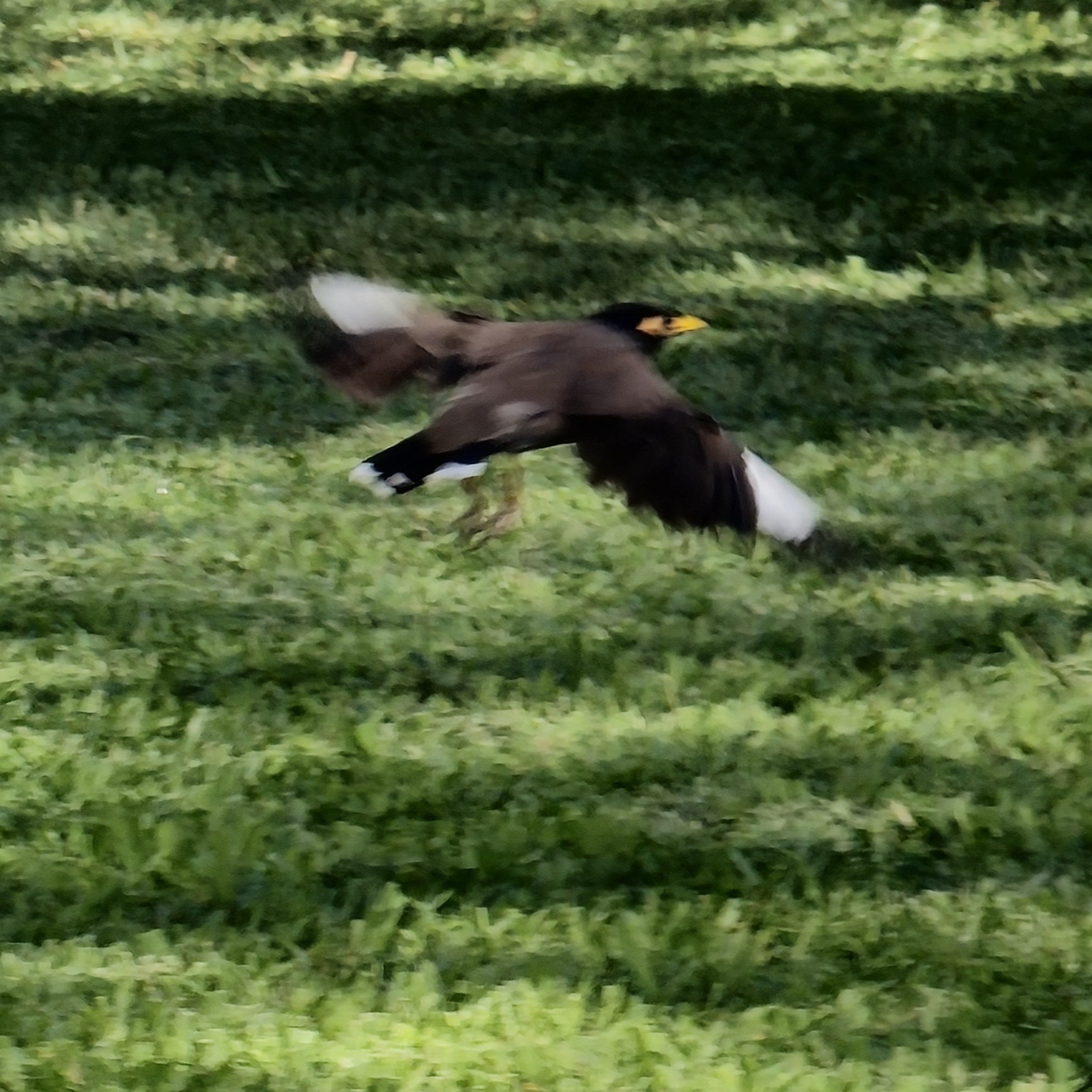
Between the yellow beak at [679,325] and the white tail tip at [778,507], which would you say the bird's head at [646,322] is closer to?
the yellow beak at [679,325]

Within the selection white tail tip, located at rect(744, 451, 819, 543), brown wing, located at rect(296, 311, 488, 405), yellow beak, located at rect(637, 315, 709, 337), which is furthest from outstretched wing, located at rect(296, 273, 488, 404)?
white tail tip, located at rect(744, 451, 819, 543)

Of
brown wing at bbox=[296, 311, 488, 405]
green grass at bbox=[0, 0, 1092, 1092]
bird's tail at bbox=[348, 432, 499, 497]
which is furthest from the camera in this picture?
brown wing at bbox=[296, 311, 488, 405]

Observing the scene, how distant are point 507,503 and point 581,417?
17.5 inches

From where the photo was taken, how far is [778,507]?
155 inches

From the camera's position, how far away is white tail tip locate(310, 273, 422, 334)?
4391mm

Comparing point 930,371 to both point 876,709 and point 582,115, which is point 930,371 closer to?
point 876,709

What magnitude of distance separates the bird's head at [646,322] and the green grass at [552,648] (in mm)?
366

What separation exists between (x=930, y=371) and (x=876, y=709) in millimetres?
1816

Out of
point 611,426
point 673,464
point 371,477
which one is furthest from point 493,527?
point 673,464

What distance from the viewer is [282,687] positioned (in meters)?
3.52

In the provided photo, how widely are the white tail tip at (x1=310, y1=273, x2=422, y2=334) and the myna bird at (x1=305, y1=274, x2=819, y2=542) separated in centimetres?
5

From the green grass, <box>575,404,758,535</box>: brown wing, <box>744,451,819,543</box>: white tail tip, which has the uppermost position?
<box>575,404,758,535</box>: brown wing

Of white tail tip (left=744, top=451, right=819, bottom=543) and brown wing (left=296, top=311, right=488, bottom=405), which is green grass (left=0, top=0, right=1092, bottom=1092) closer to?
white tail tip (left=744, top=451, right=819, bottom=543)

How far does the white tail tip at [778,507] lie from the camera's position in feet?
12.5
